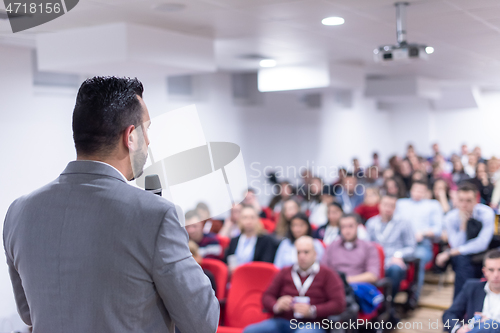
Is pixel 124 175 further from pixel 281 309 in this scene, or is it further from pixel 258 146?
pixel 258 146

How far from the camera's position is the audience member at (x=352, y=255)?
4.43 meters

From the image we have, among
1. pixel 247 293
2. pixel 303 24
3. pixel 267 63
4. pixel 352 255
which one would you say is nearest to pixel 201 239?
pixel 247 293

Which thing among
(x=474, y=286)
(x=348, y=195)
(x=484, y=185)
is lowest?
(x=474, y=286)

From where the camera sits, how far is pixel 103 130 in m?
1.06

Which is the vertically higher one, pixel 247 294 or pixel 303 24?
pixel 303 24

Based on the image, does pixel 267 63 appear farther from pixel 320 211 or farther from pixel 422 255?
pixel 422 255

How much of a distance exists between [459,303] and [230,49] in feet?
11.8

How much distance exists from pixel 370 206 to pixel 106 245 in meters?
5.37

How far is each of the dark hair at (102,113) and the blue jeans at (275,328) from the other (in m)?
2.75

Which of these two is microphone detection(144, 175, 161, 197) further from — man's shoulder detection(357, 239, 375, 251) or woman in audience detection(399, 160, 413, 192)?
woman in audience detection(399, 160, 413, 192)

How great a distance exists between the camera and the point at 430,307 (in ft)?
16.7

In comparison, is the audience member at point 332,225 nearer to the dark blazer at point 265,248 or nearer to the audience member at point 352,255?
the audience member at point 352,255

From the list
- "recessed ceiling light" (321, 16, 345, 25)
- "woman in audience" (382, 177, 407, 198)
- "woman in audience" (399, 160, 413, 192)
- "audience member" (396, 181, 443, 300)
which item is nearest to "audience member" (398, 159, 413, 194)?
"woman in audience" (399, 160, 413, 192)

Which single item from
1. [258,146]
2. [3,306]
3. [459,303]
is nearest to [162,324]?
[459,303]
